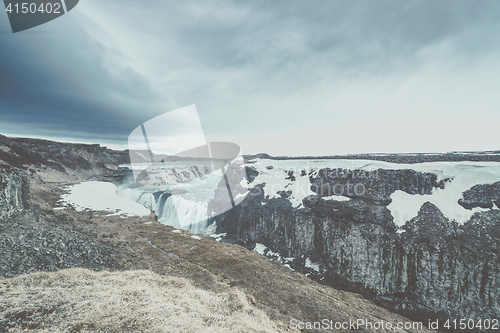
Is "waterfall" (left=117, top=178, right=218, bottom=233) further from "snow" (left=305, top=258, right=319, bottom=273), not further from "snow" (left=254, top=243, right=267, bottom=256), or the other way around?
"snow" (left=305, top=258, right=319, bottom=273)

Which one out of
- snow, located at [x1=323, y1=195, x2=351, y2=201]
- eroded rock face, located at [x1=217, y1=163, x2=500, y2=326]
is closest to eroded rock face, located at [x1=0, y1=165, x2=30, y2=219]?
eroded rock face, located at [x1=217, y1=163, x2=500, y2=326]

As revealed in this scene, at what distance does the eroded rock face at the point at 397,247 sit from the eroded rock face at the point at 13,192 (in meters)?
34.5

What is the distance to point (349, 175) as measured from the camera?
116 feet

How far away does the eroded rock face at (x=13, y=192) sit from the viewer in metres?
16.1

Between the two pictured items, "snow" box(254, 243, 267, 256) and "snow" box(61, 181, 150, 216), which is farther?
"snow" box(61, 181, 150, 216)

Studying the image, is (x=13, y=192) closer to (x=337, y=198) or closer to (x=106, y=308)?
(x=106, y=308)

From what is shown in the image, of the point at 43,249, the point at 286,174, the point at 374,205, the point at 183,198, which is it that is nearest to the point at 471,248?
the point at 374,205

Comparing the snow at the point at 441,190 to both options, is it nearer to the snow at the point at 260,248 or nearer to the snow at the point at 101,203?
the snow at the point at 260,248

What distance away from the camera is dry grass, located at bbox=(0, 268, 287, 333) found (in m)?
6.93

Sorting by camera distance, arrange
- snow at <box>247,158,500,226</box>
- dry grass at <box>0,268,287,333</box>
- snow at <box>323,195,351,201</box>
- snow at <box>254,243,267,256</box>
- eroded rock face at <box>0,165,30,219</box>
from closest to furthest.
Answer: dry grass at <box>0,268,287,333</box> → eroded rock face at <box>0,165,30,219</box> → snow at <box>247,158,500,226</box> → snow at <box>323,195,351,201</box> → snow at <box>254,243,267,256</box>

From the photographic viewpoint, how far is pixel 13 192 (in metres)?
17.7

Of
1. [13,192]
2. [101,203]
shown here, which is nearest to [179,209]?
[101,203]

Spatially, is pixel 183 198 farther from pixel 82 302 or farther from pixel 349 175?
pixel 82 302

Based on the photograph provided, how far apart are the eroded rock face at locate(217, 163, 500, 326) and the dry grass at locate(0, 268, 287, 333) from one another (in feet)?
70.8
